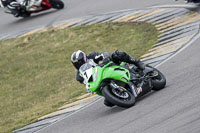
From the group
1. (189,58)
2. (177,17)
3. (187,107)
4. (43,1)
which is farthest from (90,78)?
(43,1)

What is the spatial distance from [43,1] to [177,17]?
25.9 feet

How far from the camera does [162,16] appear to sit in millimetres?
15344

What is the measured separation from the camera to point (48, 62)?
15.0 m

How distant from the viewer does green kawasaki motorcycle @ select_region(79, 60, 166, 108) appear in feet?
26.2

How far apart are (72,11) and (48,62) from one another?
4.96 metres

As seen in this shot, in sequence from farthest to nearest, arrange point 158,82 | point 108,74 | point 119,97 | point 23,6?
1. point 23,6
2. point 158,82
3. point 108,74
4. point 119,97

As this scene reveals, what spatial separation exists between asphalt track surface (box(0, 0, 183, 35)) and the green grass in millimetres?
1583

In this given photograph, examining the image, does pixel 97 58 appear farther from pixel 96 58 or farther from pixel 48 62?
pixel 48 62

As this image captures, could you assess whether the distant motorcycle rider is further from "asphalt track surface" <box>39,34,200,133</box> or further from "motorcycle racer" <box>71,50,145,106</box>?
"motorcycle racer" <box>71,50,145,106</box>

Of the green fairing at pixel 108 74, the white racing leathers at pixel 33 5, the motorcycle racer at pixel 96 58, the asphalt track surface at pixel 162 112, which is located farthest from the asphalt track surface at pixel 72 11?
the green fairing at pixel 108 74

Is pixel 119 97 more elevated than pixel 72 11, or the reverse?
pixel 119 97

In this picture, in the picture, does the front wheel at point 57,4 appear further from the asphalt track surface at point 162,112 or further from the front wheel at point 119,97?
the front wheel at point 119,97

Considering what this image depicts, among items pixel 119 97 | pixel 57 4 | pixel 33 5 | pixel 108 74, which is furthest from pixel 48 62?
pixel 119 97

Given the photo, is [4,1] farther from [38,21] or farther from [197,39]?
[197,39]
